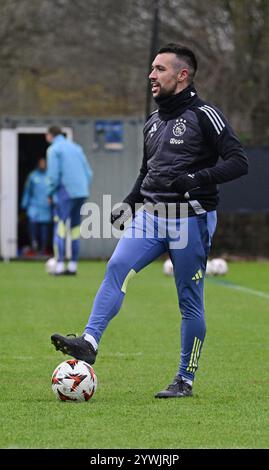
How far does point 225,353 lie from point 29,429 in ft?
12.6

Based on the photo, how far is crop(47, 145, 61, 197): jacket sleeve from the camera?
61.0 feet

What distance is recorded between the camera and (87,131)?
2525cm

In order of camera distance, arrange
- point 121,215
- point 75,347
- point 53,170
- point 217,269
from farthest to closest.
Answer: point 217,269
point 53,170
point 121,215
point 75,347

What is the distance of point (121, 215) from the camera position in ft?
26.3

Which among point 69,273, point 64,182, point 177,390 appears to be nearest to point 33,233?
point 69,273

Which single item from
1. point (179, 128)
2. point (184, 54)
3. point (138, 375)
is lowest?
point (138, 375)

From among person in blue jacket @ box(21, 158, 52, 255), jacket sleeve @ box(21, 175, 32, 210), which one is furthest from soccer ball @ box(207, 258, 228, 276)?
jacket sleeve @ box(21, 175, 32, 210)

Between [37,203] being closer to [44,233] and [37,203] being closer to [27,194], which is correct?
[27,194]

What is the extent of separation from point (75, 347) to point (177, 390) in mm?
808

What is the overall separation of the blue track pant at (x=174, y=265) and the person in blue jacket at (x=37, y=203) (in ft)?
58.5

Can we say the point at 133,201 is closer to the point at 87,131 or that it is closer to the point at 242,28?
the point at 87,131

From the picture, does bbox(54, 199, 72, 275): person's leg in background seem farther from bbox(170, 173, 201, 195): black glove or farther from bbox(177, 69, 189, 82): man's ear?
bbox(170, 173, 201, 195): black glove

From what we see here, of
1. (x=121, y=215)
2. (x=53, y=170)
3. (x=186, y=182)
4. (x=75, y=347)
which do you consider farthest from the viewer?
(x=53, y=170)

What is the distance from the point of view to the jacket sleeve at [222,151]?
24.2 feet
